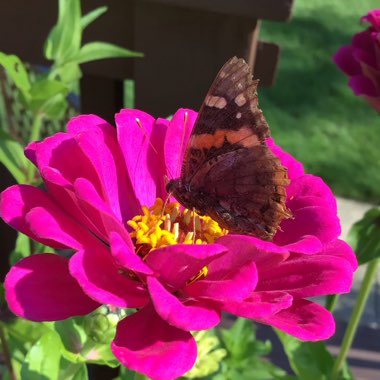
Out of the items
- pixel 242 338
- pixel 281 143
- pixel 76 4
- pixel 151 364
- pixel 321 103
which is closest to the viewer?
pixel 151 364

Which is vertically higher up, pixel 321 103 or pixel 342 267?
pixel 342 267

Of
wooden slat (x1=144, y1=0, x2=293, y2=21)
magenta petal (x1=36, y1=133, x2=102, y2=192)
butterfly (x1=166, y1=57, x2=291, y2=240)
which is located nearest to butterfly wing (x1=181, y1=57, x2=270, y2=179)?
butterfly (x1=166, y1=57, x2=291, y2=240)

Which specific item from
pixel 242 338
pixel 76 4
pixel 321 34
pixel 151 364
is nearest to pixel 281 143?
pixel 321 34

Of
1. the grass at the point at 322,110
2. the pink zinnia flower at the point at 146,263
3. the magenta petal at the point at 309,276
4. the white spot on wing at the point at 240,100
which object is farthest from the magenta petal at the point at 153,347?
the grass at the point at 322,110

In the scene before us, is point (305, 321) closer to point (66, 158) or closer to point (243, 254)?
point (243, 254)

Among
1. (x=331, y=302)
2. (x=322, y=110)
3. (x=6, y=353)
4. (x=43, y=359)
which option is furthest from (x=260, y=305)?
(x=322, y=110)

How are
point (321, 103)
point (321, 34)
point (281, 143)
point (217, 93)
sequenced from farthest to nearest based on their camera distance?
1. point (321, 34)
2. point (321, 103)
3. point (281, 143)
4. point (217, 93)

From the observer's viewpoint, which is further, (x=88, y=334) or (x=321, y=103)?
(x=321, y=103)

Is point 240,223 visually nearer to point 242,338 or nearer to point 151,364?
point 151,364
